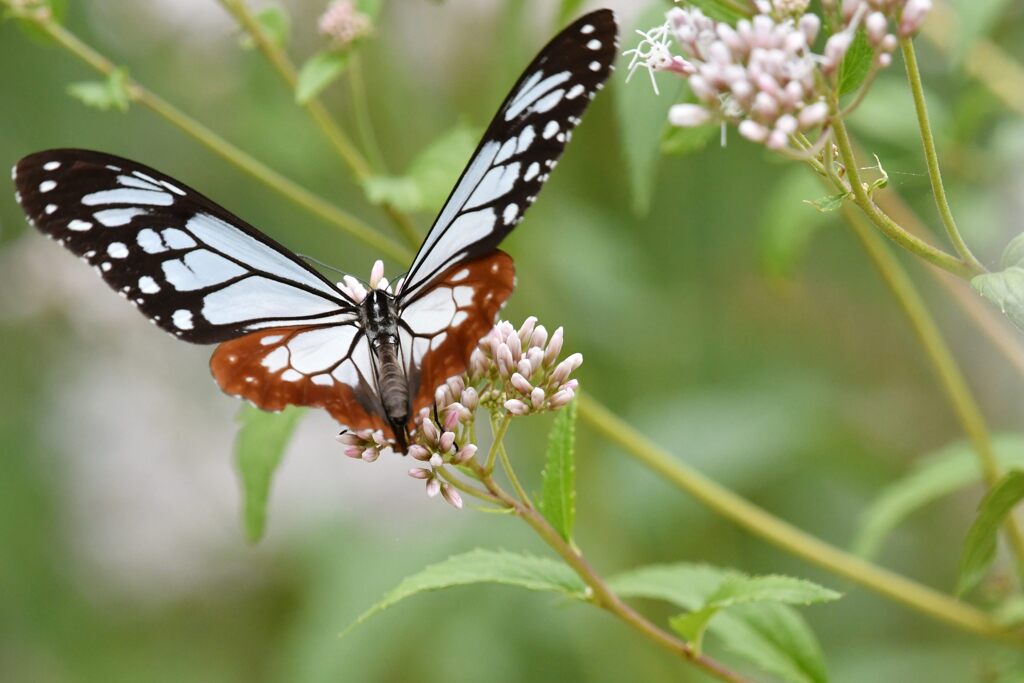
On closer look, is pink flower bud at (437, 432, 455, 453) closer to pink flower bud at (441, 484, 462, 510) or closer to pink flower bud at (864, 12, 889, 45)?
pink flower bud at (441, 484, 462, 510)


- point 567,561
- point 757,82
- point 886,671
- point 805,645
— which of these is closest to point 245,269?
point 567,561

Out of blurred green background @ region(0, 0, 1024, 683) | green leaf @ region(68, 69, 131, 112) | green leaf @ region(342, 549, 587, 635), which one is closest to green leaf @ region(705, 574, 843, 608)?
green leaf @ region(342, 549, 587, 635)

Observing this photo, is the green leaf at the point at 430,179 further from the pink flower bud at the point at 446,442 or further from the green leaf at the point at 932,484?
the green leaf at the point at 932,484

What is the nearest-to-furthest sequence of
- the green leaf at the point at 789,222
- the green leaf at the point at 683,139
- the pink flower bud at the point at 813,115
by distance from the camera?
1. the pink flower bud at the point at 813,115
2. the green leaf at the point at 683,139
3. the green leaf at the point at 789,222

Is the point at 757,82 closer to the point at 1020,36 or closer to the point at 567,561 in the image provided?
the point at 567,561

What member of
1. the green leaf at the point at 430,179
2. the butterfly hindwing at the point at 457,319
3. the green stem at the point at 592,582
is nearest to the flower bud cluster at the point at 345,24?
the green leaf at the point at 430,179

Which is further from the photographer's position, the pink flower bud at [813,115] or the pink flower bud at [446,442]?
the pink flower bud at [446,442]
